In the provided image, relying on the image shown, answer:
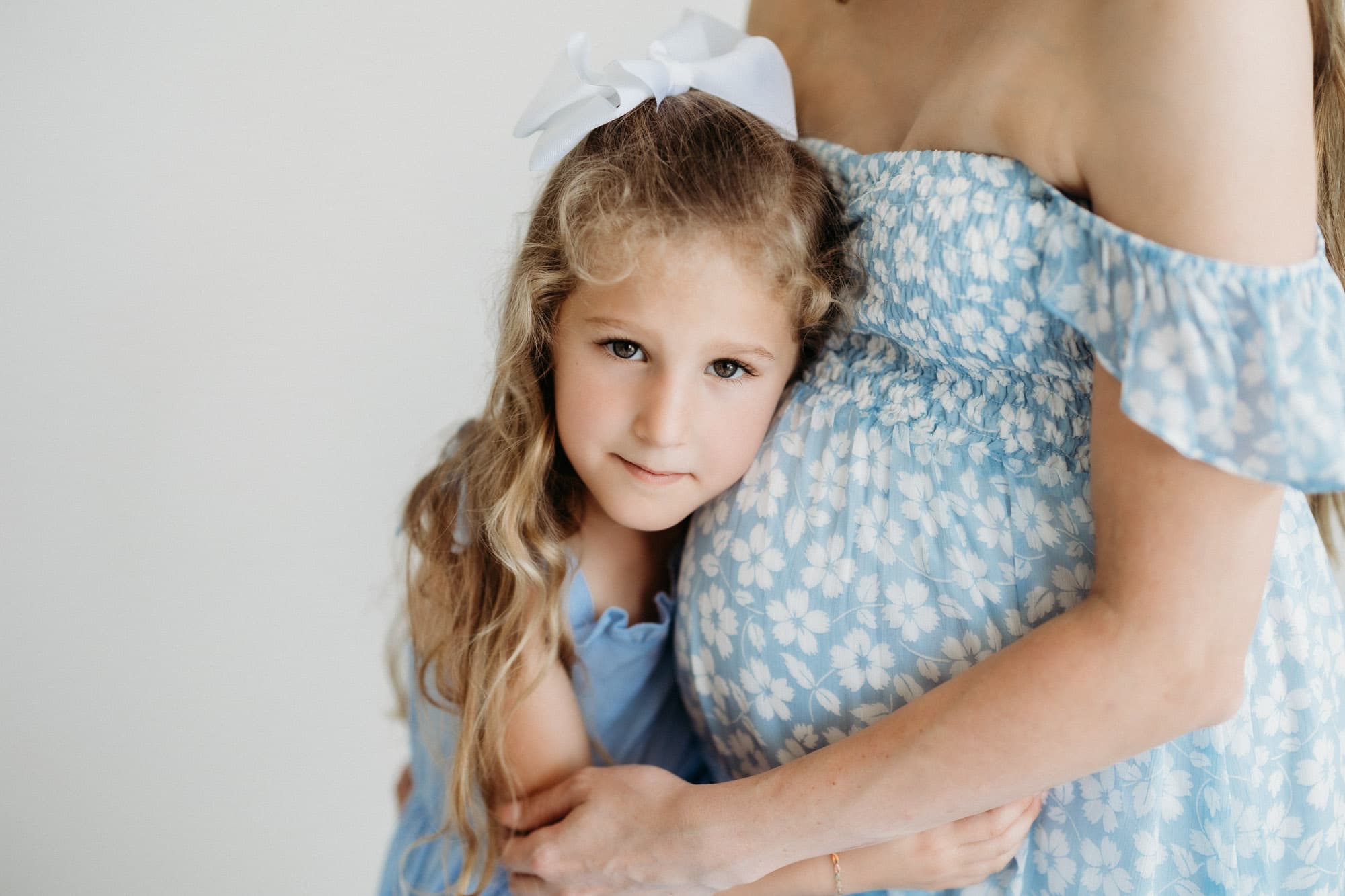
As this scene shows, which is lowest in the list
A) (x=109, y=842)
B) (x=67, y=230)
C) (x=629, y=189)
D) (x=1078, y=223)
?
(x=109, y=842)

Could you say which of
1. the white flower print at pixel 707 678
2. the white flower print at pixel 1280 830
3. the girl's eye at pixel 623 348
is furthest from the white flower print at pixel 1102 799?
the girl's eye at pixel 623 348

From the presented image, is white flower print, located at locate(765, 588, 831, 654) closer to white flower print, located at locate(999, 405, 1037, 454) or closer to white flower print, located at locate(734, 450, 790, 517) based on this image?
white flower print, located at locate(734, 450, 790, 517)

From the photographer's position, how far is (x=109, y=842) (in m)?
1.59

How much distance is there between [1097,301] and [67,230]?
1270 mm

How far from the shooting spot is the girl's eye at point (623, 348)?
3.24ft

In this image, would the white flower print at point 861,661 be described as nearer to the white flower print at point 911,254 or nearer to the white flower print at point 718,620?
the white flower print at point 718,620

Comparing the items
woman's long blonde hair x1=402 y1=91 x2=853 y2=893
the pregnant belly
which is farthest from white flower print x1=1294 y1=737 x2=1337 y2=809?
woman's long blonde hair x1=402 y1=91 x2=853 y2=893

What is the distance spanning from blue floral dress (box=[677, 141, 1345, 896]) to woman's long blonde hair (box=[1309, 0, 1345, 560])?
9.7 inches

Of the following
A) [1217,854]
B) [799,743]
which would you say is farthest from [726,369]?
[1217,854]

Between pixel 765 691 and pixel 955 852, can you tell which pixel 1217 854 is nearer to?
pixel 955 852

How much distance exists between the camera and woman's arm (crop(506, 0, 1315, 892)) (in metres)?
0.64

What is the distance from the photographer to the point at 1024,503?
851 millimetres

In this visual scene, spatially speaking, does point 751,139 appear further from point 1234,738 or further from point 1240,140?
point 1234,738

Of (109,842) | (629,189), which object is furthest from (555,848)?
(109,842)
